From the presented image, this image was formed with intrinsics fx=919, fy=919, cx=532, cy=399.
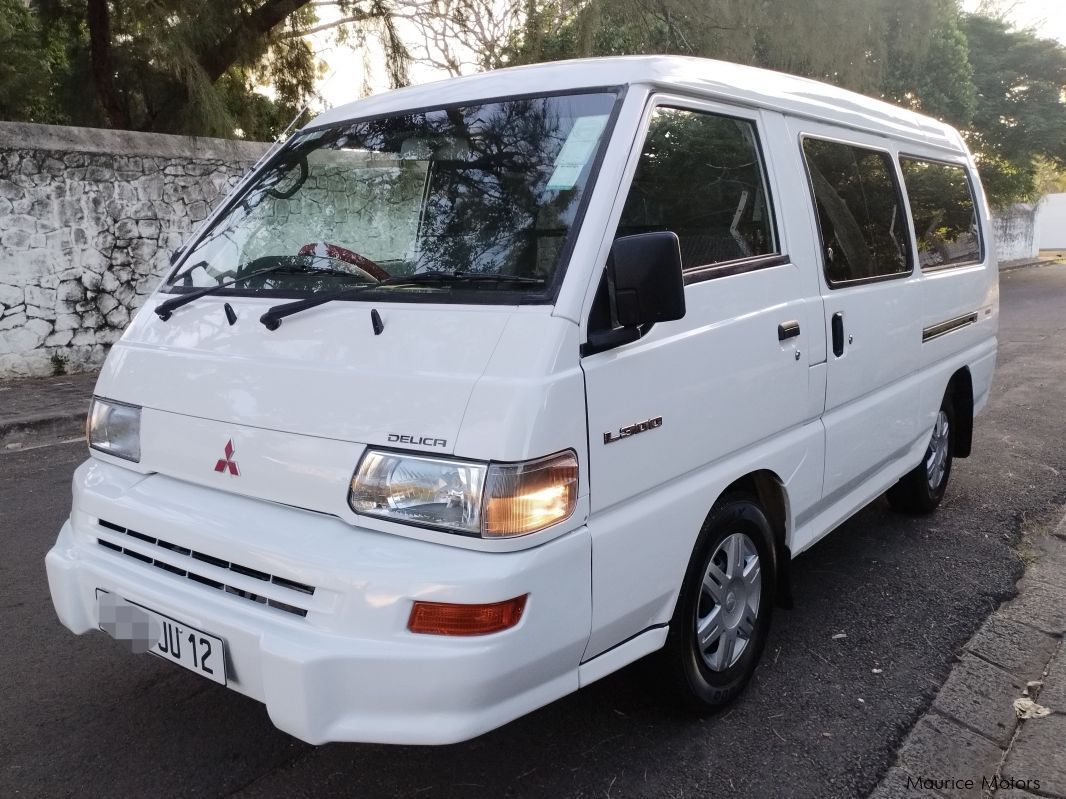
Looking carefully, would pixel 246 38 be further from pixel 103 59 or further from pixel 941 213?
pixel 941 213

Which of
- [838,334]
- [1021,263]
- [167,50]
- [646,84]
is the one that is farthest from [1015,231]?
[646,84]

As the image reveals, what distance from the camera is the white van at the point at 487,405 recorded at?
2.14 metres

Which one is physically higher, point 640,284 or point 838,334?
point 640,284

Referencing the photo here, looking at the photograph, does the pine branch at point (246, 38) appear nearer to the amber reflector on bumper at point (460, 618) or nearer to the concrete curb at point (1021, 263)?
the amber reflector on bumper at point (460, 618)

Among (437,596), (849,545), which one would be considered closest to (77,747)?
(437,596)

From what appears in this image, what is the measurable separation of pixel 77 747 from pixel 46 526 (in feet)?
7.70

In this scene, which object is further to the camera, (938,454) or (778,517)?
(938,454)

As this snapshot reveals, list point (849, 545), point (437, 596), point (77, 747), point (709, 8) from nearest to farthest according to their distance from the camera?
point (437, 596), point (77, 747), point (849, 545), point (709, 8)

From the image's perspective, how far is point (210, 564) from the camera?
239 cm

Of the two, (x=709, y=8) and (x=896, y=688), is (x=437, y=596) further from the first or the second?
(x=709, y=8)

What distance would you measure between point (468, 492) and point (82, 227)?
8.26m

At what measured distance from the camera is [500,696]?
217 centimetres

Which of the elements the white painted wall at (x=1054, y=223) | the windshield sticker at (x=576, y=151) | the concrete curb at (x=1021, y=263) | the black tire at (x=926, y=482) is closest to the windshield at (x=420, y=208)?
the windshield sticker at (x=576, y=151)

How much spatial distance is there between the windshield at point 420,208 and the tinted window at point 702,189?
201 mm
